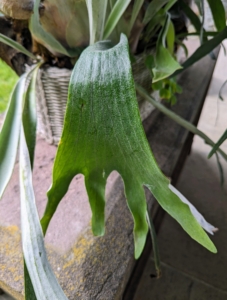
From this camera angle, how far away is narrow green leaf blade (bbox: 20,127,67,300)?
0.29m

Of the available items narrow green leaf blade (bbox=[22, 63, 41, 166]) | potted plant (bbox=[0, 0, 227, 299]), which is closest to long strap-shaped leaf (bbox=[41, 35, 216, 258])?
potted plant (bbox=[0, 0, 227, 299])

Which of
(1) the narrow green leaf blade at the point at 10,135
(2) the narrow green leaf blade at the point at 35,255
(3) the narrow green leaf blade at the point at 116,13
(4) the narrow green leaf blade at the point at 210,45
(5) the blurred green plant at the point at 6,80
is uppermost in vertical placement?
(3) the narrow green leaf blade at the point at 116,13

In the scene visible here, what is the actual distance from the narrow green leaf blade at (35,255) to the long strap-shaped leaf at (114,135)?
4cm

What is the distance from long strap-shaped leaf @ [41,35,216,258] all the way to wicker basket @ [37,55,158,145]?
6.5 inches

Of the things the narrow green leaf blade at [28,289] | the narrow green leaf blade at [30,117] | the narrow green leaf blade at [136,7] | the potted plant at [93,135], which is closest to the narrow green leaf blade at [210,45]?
the potted plant at [93,135]

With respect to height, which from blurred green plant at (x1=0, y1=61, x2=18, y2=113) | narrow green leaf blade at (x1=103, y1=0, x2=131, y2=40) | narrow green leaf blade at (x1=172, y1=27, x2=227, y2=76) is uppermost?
narrow green leaf blade at (x1=103, y1=0, x2=131, y2=40)

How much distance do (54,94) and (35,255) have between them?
0.31 meters

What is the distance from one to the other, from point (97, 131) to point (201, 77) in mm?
731

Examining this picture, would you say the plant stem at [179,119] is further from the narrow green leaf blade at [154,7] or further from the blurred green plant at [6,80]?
the blurred green plant at [6,80]

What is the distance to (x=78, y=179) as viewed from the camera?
1.95ft

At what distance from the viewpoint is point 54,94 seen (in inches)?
21.1

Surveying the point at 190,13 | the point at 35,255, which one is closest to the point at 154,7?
the point at 190,13

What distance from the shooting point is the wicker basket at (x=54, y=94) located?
511 millimetres

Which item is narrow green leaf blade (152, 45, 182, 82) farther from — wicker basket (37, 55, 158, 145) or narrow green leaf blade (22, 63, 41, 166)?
narrow green leaf blade (22, 63, 41, 166)
